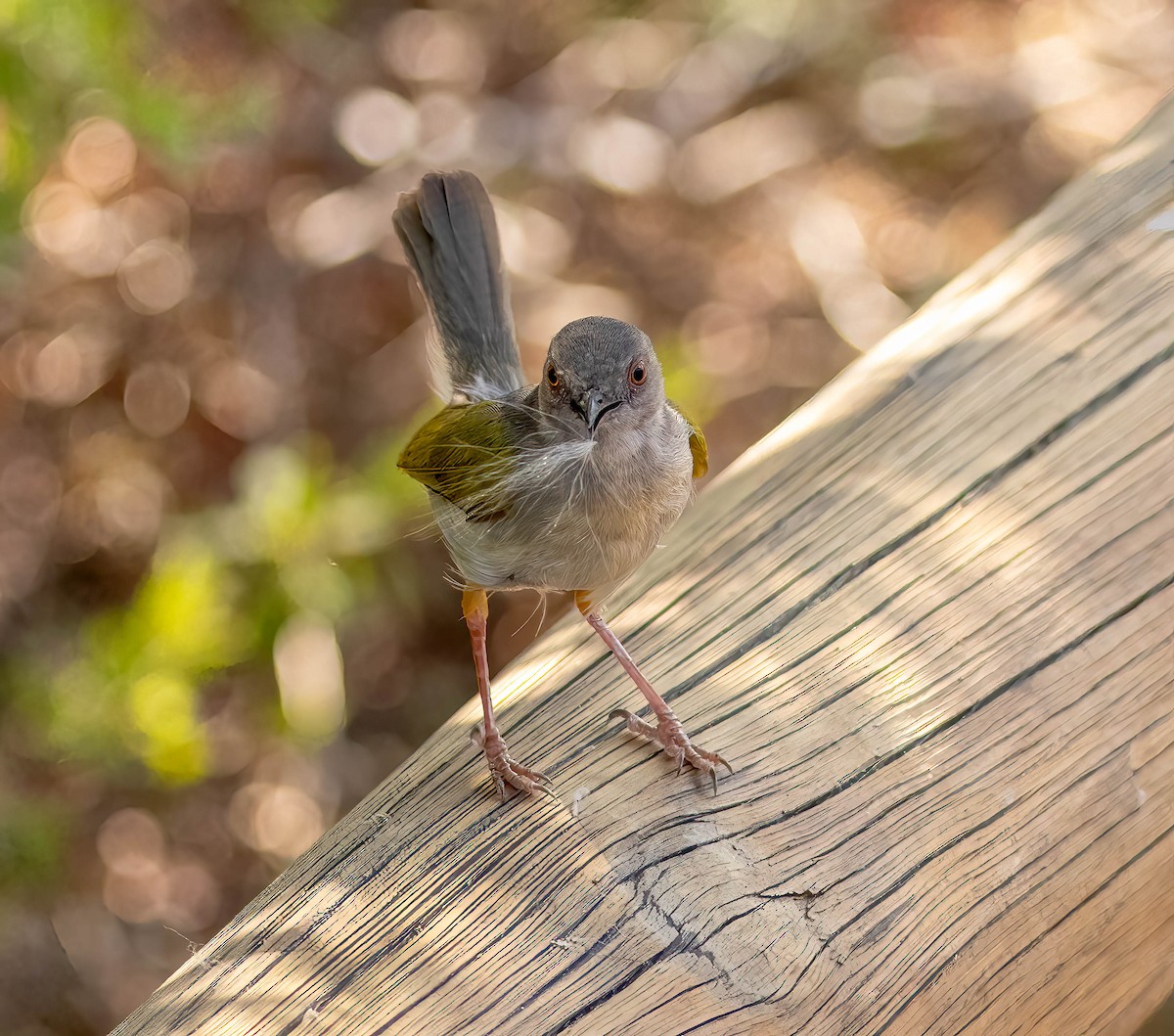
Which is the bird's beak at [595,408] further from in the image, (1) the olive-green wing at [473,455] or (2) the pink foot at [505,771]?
(2) the pink foot at [505,771]

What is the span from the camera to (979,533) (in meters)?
2.44

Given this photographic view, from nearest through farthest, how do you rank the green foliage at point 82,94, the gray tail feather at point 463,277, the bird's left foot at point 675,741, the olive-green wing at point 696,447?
the bird's left foot at point 675,741, the olive-green wing at point 696,447, the gray tail feather at point 463,277, the green foliage at point 82,94

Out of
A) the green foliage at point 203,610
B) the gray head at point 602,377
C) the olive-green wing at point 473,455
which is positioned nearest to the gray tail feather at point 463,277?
the olive-green wing at point 473,455

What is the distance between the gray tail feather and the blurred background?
0.87m

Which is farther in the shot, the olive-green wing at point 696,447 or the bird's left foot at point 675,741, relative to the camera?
the olive-green wing at point 696,447

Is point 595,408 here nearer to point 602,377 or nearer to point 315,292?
point 602,377

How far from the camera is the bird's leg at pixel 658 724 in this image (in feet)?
6.90

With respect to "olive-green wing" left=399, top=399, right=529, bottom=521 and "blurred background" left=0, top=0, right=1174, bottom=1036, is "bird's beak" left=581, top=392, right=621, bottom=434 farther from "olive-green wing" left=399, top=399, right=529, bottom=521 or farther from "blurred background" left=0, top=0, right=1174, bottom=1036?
"blurred background" left=0, top=0, right=1174, bottom=1036

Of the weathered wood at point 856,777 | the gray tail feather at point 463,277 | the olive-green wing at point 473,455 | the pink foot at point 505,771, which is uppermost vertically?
the gray tail feather at point 463,277

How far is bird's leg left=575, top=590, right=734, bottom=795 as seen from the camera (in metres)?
2.10

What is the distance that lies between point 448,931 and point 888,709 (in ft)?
2.86

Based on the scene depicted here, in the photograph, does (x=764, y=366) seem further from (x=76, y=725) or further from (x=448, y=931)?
(x=448, y=931)

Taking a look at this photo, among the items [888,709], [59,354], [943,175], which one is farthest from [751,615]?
[943,175]

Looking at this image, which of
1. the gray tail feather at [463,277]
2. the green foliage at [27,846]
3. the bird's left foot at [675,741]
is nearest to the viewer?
the bird's left foot at [675,741]
